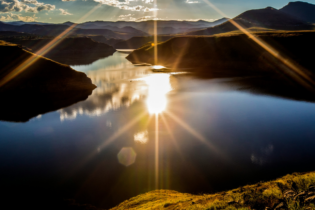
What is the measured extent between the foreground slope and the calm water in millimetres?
5707

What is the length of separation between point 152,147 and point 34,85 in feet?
105

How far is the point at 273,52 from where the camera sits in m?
66.2

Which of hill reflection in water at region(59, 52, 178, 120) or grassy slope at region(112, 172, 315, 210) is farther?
hill reflection in water at region(59, 52, 178, 120)

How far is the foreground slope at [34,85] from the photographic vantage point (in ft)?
107

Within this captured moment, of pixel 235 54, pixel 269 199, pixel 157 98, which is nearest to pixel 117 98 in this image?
pixel 157 98

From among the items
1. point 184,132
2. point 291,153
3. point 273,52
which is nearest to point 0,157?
point 184,132

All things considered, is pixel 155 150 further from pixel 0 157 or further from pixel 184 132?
pixel 0 157

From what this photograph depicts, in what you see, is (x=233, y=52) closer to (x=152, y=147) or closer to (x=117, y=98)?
(x=117, y=98)

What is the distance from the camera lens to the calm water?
46.3ft

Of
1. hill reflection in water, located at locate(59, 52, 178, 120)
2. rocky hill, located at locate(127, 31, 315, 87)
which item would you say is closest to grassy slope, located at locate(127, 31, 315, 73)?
rocky hill, located at locate(127, 31, 315, 87)

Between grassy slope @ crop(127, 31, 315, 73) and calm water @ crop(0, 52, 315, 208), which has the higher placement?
grassy slope @ crop(127, 31, 315, 73)

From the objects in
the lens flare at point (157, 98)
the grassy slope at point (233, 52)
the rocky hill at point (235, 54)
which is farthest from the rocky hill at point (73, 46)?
the lens flare at point (157, 98)

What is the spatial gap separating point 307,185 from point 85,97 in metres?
36.2

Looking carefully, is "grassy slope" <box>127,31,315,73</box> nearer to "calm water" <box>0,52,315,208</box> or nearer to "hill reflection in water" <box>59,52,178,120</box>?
"hill reflection in water" <box>59,52,178,120</box>
